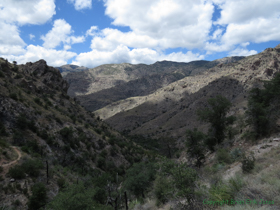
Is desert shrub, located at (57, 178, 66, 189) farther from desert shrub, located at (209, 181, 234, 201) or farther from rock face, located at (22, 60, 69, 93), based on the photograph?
rock face, located at (22, 60, 69, 93)

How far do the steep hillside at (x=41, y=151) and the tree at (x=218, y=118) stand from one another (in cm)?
1773

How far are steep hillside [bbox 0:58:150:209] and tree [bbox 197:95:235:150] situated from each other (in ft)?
58.2

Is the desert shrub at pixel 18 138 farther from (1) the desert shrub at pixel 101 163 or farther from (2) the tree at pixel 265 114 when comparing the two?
(2) the tree at pixel 265 114

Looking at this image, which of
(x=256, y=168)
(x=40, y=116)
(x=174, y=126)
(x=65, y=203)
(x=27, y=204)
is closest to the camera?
(x=65, y=203)

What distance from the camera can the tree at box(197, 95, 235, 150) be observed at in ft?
80.1

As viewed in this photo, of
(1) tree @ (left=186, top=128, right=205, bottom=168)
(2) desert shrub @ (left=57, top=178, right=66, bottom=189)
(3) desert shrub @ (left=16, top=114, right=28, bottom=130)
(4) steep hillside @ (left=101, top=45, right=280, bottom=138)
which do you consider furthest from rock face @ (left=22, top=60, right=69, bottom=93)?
(4) steep hillside @ (left=101, top=45, right=280, bottom=138)

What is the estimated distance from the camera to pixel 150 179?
69.4 feet

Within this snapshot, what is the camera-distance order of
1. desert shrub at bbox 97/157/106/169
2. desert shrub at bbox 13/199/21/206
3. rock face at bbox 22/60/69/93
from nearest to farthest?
desert shrub at bbox 13/199/21/206 → desert shrub at bbox 97/157/106/169 → rock face at bbox 22/60/69/93

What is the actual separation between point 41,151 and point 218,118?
84.4 feet

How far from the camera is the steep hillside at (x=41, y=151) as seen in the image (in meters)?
12.3

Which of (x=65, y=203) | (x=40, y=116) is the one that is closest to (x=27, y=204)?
(x=65, y=203)

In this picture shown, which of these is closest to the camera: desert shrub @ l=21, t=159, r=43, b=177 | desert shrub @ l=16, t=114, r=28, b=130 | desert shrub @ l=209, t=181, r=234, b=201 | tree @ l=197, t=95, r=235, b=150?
desert shrub @ l=209, t=181, r=234, b=201

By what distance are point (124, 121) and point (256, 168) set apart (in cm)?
9782

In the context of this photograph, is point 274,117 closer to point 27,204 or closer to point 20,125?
point 27,204
